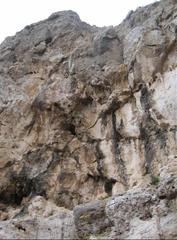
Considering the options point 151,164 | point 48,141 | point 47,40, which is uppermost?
point 47,40

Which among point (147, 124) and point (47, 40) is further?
point (47, 40)

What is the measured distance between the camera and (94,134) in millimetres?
21250

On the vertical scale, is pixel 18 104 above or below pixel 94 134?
above

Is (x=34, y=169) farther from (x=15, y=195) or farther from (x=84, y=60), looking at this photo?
(x=84, y=60)

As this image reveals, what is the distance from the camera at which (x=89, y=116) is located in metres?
21.7

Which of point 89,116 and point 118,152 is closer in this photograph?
point 118,152

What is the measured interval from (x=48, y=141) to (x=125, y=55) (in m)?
5.05

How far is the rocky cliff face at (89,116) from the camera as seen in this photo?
64.6 feet

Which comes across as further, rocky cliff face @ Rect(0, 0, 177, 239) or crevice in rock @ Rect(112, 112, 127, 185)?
crevice in rock @ Rect(112, 112, 127, 185)

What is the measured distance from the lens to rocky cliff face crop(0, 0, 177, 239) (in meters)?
19.7

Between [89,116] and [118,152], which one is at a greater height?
[89,116]

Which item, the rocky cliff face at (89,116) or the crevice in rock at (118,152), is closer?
the rocky cliff face at (89,116)

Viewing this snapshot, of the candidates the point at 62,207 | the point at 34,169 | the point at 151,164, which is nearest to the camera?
the point at 151,164

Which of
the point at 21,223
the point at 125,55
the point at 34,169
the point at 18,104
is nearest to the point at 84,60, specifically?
the point at 125,55
